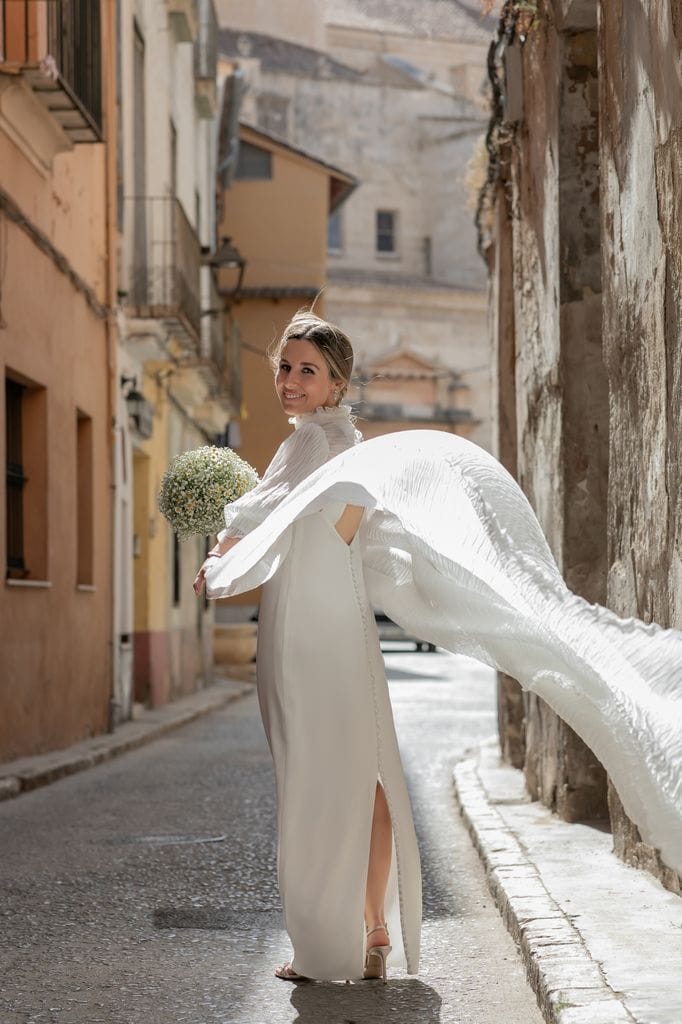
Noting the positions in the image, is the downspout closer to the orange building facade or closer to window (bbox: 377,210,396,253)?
the orange building facade

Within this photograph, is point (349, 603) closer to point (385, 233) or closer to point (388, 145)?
point (385, 233)

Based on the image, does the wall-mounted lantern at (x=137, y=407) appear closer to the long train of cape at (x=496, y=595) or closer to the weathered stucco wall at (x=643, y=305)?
the weathered stucco wall at (x=643, y=305)

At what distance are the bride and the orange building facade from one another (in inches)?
262

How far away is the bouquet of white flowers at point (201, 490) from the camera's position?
5520mm

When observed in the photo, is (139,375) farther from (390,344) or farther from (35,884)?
(390,344)

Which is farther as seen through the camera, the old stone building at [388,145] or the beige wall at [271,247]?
the old stone building at [388,145]

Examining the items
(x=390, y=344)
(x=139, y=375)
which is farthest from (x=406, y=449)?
(x=390, y=344)

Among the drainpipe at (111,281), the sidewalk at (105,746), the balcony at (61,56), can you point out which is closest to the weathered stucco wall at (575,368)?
the sidewalk at (105,746)

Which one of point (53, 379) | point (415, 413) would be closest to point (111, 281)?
point (53, 379)

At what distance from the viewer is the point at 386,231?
210ft

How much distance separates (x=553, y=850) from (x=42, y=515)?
6.97 meters

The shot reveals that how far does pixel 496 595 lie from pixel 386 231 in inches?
2388

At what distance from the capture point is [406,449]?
4895 millimetres

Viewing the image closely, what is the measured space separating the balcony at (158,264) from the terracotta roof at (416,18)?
5146 cm
